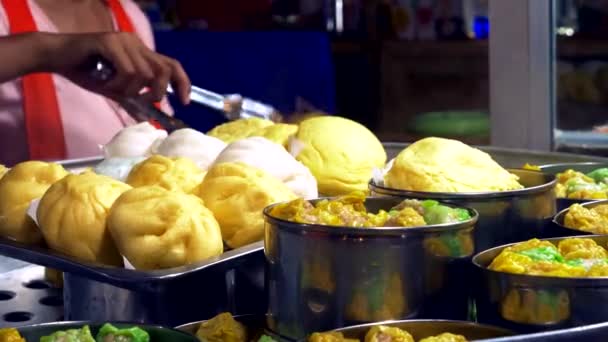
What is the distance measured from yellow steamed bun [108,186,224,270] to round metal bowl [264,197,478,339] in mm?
134

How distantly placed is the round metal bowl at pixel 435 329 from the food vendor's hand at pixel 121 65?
119cm

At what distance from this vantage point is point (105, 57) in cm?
200

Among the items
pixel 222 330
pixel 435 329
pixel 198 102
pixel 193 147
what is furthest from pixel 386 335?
pixel 198 102

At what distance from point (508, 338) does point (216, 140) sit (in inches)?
26.5

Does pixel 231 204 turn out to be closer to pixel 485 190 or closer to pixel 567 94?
pixel 485 190

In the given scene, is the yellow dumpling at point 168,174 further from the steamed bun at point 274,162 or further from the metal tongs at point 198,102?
the metal tongs at point 198,102

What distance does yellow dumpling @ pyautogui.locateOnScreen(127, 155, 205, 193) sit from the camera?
3.72ft

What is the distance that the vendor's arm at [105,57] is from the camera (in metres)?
1.96

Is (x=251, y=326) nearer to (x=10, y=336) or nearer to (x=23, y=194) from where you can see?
(x=10, y=336)

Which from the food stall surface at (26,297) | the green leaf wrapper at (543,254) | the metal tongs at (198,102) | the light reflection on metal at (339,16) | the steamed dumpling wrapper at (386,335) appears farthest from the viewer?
the light reflection on metal at (339,16)

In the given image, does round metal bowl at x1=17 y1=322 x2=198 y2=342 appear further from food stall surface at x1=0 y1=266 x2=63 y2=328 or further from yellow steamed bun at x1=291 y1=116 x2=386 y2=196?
yellow steamed bun at x1=291 y1=116 x2=386 y2=196

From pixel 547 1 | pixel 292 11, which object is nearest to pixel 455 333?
pixel 547 1

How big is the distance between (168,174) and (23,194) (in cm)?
19

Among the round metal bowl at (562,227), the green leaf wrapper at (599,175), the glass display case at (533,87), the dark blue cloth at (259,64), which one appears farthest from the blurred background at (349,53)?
the round metal bowl at (562,227)
